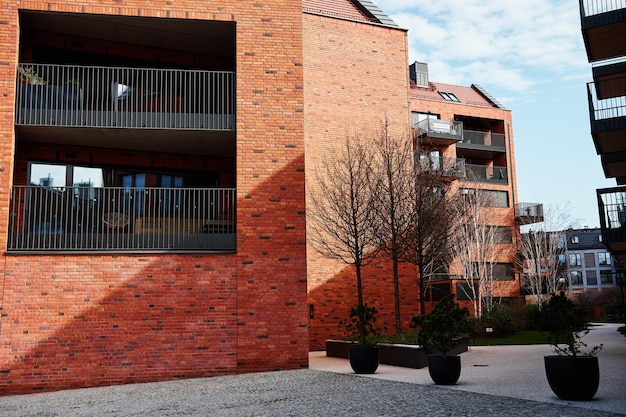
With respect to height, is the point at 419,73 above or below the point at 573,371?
above

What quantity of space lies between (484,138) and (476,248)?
11256mm

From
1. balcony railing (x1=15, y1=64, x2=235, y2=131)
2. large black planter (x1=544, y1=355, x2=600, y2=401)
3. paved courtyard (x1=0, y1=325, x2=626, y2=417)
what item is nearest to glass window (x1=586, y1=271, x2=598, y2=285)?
paved courtyard (x1=0, y1=325, x2=626, y2=417)

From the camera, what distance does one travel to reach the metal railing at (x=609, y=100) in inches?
712

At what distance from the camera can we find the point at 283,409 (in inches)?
322

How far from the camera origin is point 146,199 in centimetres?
1459

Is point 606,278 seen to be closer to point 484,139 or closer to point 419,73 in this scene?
point 484,139

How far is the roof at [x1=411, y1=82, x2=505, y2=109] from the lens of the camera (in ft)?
136

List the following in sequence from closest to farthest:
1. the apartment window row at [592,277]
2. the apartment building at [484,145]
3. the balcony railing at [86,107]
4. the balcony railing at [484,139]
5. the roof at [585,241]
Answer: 1. the balcony railing at [86,107]
2. the apartment building at [484,145]
3. the balcony railing at [484,139]
4. the apartment window row at [592,277]
5. the roof at [585,241]

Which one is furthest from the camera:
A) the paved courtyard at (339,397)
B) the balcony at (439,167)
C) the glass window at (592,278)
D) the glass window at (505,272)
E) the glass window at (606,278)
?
the glass window at (592,278)

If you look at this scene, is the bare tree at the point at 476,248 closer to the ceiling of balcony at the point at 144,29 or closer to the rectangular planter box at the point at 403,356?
the rectangular planter box at the point at 403,356

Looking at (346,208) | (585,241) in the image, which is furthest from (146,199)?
(585,241)

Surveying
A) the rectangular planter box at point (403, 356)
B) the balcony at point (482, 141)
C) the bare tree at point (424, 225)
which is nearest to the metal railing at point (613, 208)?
the bare tree at point (424, 225)

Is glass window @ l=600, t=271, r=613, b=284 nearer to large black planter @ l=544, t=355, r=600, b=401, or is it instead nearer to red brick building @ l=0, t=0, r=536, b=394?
red brick building @ l=0, t=0, r=536, b=394

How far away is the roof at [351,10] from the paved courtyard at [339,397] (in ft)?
50.0
